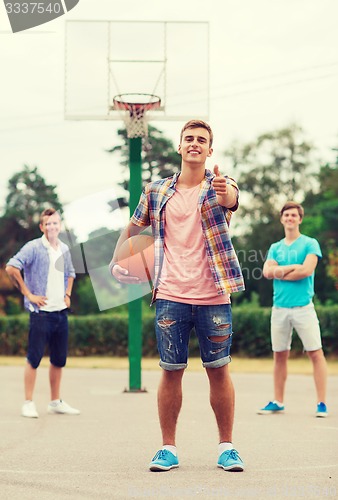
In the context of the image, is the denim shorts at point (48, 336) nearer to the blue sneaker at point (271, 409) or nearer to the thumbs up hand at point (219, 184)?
the blue sneaker at point (271, 409)

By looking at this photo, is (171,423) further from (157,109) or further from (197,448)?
(157,109)

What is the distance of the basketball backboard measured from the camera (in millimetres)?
11672

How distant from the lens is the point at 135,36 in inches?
465

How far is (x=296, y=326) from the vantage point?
27.6 ft

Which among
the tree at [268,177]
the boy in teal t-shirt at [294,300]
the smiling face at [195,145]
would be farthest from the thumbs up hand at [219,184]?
the tree at [268,177]

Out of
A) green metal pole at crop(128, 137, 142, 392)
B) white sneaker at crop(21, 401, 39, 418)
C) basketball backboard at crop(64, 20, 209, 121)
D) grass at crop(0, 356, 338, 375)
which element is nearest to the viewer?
white sneaker at crop(21, 401, 39, 418)

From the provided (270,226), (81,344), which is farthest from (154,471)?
(270,226)

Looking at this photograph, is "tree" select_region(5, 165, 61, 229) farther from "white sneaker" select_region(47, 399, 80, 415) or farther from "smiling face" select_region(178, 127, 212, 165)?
"smiling face" select_region(178, 127, 212, 165)

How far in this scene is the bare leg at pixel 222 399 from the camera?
5.38 meters

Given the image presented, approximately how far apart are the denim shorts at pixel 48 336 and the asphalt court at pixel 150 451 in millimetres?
565

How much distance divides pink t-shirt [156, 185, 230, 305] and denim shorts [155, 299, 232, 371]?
0.05 meters

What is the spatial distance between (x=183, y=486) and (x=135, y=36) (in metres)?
8.21

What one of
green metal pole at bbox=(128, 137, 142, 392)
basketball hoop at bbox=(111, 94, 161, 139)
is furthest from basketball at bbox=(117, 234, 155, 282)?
basketball hoop at bbox=(111, 94, 161, 139)

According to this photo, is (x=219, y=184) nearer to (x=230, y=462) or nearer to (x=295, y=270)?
(x=230, y=462)
